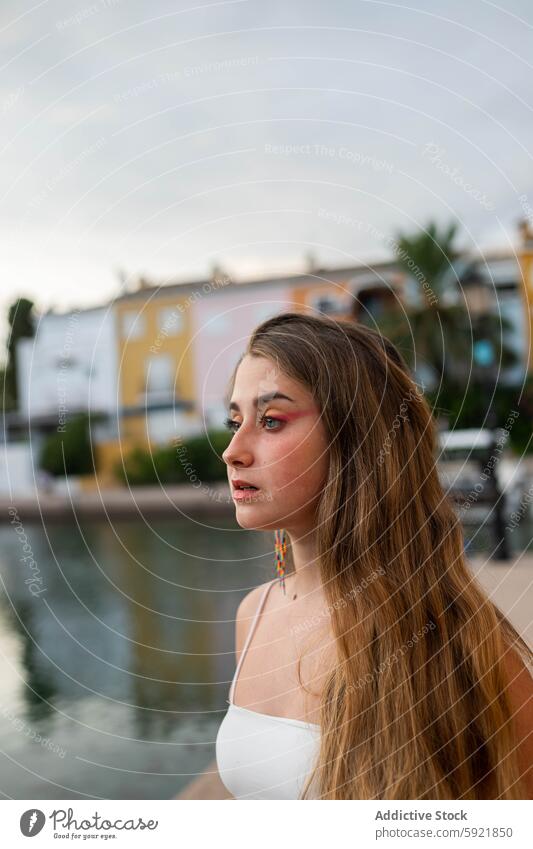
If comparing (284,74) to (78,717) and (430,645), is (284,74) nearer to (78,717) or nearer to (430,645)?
(430,645)

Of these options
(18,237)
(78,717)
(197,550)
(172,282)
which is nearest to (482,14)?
(172,282)

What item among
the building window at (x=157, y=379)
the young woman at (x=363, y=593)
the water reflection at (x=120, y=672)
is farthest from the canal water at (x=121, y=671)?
the building window at (x=157, y=379)

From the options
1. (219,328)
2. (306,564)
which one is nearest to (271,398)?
(306,564)

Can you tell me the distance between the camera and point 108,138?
100 centimetres

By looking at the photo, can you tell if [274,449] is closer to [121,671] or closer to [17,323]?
[17,323]

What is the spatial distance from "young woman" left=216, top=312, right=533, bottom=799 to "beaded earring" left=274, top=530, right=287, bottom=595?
47mm

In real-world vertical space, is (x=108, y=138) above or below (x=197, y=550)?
above

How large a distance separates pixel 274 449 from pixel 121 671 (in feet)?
13.8

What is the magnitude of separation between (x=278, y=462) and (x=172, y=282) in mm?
481

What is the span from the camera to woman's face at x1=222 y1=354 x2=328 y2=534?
25.9 inches
